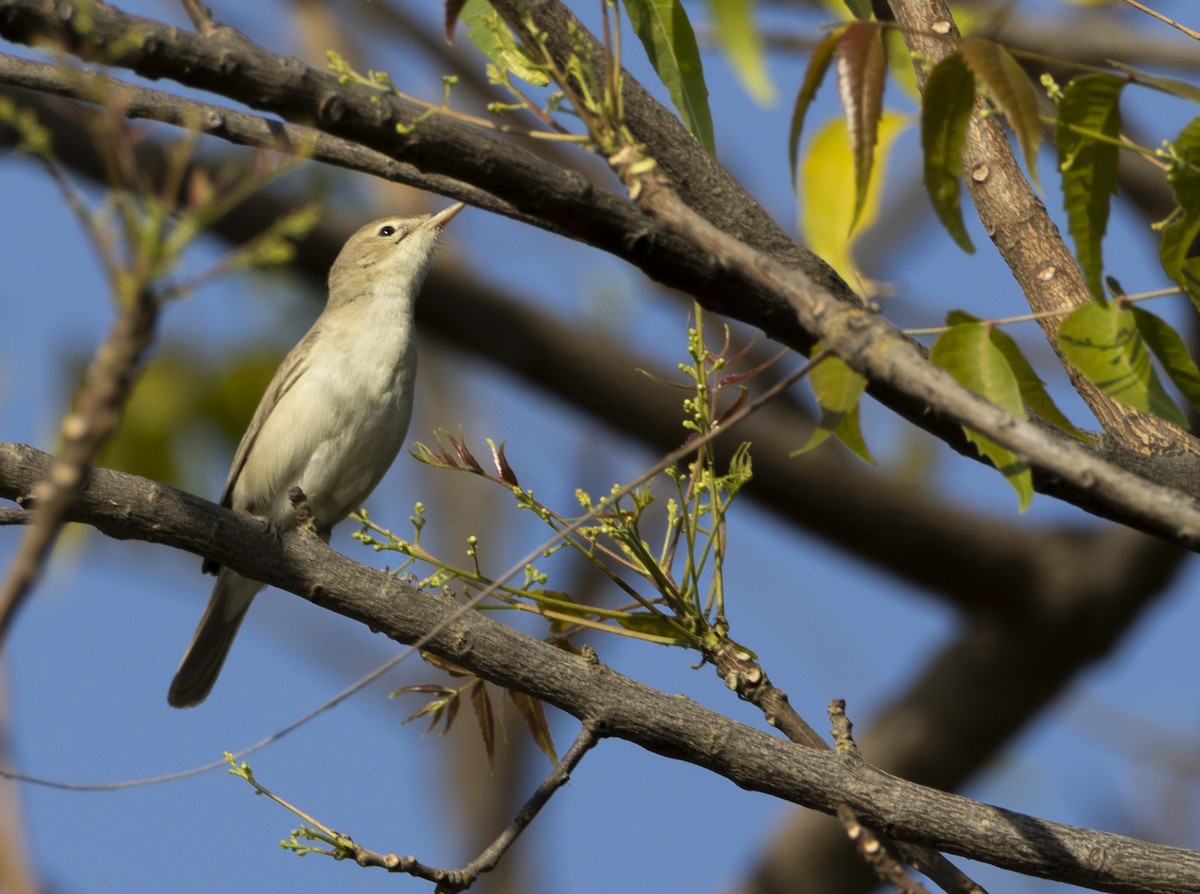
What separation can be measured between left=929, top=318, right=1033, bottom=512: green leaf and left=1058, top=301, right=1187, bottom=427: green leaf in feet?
0.41

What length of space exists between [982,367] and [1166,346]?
0.35 m

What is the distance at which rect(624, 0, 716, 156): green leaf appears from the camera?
2670 mm

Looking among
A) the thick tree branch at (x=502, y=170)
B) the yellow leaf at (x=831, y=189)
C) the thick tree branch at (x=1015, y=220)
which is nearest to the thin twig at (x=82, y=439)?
the thick tree branch at (x=502, y=170)

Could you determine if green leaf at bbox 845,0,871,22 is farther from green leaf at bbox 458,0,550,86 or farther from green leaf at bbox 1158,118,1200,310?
green leaf at bbox 1158,118,1200,310

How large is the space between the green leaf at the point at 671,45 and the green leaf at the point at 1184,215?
3.09 ft

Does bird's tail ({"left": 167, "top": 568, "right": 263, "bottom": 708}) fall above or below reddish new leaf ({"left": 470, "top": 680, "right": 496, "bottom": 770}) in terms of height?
above

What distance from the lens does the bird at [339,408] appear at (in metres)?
5.76

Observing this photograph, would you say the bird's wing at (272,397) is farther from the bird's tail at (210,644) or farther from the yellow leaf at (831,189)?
the yellow leaf at (831,189)

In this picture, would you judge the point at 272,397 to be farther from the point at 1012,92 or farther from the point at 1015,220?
the point at 1012,92

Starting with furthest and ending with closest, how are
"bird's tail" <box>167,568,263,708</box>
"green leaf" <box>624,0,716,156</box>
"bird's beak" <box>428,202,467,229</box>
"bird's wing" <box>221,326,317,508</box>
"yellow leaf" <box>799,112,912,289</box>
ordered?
"bird's tail" <box>167,568,263,708</box>, "bird's beak" <box>428,202,467,229</box>, "bird's wing" <box>221,326,317,508</box>, "yellow leaf" <box>799,112,912,289</box>, "green leaf" <box>624,0,716,156</box>

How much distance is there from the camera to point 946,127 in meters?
2.12

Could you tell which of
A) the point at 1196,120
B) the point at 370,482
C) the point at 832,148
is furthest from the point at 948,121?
the point at 370,482

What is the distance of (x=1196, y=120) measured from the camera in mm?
2195

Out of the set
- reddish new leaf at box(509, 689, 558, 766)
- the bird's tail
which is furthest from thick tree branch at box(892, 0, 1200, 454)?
the bird's tail
